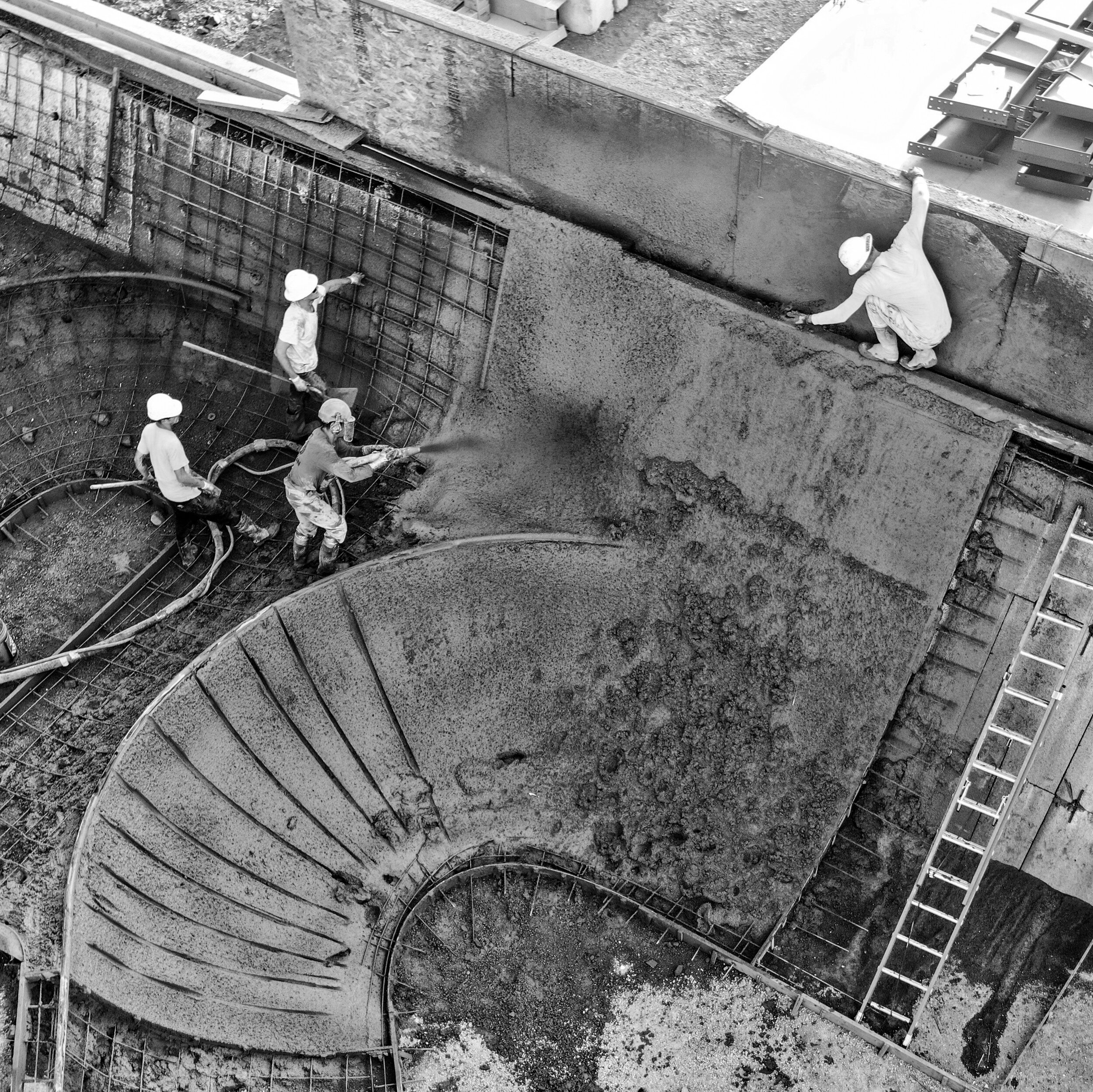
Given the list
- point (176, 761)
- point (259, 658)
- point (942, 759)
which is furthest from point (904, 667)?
point (176, 761)

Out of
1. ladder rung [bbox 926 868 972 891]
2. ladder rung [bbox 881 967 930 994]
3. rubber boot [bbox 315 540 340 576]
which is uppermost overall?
rubber boot [bbox 315 540 340 576]

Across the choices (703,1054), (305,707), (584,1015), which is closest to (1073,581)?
(703,1054)

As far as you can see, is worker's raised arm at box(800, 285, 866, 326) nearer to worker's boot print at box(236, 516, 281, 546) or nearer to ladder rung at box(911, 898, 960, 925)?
ladder rung at box(911, 898, 960, 925)

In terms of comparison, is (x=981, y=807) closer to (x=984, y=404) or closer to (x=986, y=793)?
(x=986, y=793)

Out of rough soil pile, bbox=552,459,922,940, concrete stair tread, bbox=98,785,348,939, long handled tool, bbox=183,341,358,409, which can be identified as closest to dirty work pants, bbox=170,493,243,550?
long handled tool, bbox=183,341,358,409

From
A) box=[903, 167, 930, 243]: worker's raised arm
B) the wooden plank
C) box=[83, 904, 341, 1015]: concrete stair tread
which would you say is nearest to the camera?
box=[903, 167, 930, 243]: worker's raised arm

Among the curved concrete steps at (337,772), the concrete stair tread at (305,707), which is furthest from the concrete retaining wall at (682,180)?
the concrete stair tread at (305,707)
